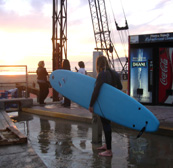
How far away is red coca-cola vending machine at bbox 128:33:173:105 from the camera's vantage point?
931 cm

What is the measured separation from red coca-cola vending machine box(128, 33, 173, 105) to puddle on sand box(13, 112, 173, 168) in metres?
3.76

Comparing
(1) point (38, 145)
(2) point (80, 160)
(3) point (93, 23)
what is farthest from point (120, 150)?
(3) point (93, 23)

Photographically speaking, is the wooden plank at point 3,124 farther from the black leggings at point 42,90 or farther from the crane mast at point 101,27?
the crane mast at point 101,27

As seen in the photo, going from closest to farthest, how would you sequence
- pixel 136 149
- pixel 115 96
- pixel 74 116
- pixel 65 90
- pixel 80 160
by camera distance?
1. pixel 80 160
2. pixel 115 96
3. pixel 136 149
4. pixel 65 90
5. pixel 74 116

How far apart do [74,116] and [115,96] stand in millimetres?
3382

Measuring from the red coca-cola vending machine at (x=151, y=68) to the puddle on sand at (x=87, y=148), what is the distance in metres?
3.76

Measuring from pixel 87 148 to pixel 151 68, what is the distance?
5792 mm

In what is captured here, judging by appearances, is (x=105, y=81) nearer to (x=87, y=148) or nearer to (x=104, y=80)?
(x=104, y=80)

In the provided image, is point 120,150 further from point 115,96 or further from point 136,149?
point 115,96

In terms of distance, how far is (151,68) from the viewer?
31.5 ft

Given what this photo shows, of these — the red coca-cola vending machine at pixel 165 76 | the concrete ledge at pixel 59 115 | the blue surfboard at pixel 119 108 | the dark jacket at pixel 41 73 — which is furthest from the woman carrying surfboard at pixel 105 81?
the dark jacket at pixel 41 73

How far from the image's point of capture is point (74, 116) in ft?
24.8

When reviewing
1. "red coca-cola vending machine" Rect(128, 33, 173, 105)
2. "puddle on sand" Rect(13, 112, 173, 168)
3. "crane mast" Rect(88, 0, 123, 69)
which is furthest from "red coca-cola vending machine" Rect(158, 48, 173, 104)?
"crane mast" Rect(88, 0, 123, 69)

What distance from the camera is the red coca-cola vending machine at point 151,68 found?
9312 mm
